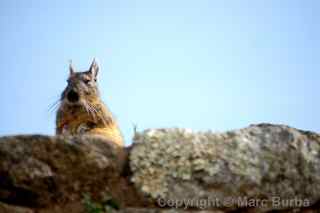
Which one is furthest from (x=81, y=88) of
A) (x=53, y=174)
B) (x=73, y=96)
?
(x=53, y=174)

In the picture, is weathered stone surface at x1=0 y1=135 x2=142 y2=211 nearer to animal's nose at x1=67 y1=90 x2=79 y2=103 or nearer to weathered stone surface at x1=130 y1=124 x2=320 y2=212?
weathered stone surface at x1=130 y1=124 x2=320 y2=212

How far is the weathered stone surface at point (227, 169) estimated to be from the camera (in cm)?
391

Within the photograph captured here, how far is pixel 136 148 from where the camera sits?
411 cm

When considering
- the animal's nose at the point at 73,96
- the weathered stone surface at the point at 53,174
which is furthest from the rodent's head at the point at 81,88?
Result: the weathered stone surface at the point at 53,174

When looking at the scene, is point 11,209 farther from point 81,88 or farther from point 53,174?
point 81,88

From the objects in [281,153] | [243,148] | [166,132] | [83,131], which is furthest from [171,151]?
[83,131]

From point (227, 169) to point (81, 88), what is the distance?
6.90 metres

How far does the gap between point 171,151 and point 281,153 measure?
0.80 metres

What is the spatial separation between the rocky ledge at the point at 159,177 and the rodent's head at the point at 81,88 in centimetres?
609

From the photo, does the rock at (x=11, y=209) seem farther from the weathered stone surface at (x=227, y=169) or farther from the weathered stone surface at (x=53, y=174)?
the weathered stone surface at (x=227, y=169)

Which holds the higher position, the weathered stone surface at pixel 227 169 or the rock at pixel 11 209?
the weathered stone surface at pixel 227 169

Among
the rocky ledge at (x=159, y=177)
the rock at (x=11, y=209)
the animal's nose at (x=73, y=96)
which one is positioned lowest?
the rock at (x=11, y=209)

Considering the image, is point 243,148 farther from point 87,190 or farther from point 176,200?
point 87,190

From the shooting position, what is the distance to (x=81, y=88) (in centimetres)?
1052
